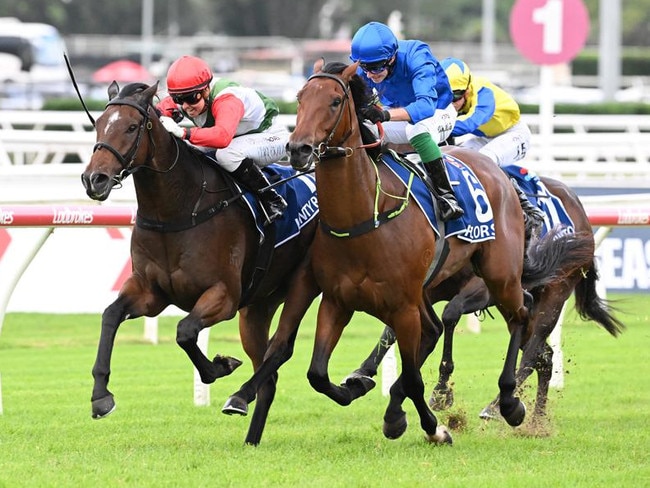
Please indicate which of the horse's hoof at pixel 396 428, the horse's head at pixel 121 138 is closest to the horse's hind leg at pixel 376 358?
the horse's hoof at pixel 396 428

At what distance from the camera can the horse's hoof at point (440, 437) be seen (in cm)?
671

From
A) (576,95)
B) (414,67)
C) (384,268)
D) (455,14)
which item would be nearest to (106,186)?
(384,268)

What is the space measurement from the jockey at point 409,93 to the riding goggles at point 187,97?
0.75 m

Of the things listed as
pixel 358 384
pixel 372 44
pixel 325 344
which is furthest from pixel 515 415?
pixel 372 44

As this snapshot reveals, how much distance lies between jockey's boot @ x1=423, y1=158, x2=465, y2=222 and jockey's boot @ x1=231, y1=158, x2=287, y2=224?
0.76m

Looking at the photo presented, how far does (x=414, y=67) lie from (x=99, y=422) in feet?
8.10

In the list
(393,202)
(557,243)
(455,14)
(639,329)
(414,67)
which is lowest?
(455,14)

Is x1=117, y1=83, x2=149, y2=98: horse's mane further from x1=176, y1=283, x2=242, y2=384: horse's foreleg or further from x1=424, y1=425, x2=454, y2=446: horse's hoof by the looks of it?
x1=424, y1=425, x2=454, y2=446: horse's hoof

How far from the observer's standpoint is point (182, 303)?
6.48 m

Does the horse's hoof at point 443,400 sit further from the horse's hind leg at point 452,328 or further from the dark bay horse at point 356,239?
the dark bay horse at point 356,239

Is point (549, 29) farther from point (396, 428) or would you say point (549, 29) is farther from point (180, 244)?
point (180, 244)

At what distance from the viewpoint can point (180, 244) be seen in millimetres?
6344

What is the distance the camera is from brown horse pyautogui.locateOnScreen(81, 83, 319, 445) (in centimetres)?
613

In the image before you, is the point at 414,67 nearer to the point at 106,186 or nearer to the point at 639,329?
the point at 106,186
